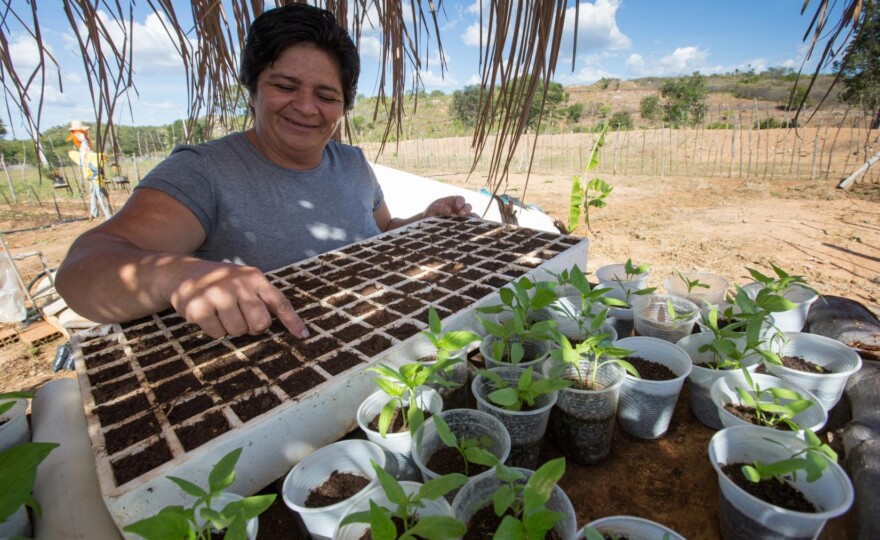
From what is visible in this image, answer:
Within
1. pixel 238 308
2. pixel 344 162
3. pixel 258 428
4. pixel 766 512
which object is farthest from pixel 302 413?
pixel 344 162

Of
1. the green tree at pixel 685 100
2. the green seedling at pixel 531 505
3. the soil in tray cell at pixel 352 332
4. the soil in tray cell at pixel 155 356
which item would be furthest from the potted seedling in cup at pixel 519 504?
the green tree at pixel 685 100

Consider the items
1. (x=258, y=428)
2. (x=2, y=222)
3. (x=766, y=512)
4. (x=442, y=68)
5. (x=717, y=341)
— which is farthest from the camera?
(x=2, y=222)

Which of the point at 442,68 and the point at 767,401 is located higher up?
the point at 442,68

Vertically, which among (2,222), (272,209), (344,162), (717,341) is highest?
(344,162)

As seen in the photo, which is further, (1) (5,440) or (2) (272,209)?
(2) (272,209)

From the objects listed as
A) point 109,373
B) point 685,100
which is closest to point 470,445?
point 109,373

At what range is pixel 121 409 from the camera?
29.1 inches

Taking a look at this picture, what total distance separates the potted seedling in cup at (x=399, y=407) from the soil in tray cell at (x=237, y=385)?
0.21 metres

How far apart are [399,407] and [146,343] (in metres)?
0.64

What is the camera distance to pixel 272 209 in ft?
5.32

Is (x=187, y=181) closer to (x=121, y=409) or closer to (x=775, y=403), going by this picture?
(x=121, y=409)

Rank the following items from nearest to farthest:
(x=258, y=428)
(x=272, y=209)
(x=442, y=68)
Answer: (x=258, y=428) < (x=442, y=68) < (x=272, y=209)

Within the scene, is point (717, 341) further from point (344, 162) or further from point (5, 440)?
point (344, 162)

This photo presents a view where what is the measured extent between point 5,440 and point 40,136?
589mm
